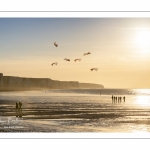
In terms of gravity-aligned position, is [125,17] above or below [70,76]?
above

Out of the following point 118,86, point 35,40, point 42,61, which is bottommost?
point 118,86

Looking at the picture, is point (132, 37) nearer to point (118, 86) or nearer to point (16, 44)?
point (118, 86)

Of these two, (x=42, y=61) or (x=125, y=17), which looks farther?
(x=42, y=61)
